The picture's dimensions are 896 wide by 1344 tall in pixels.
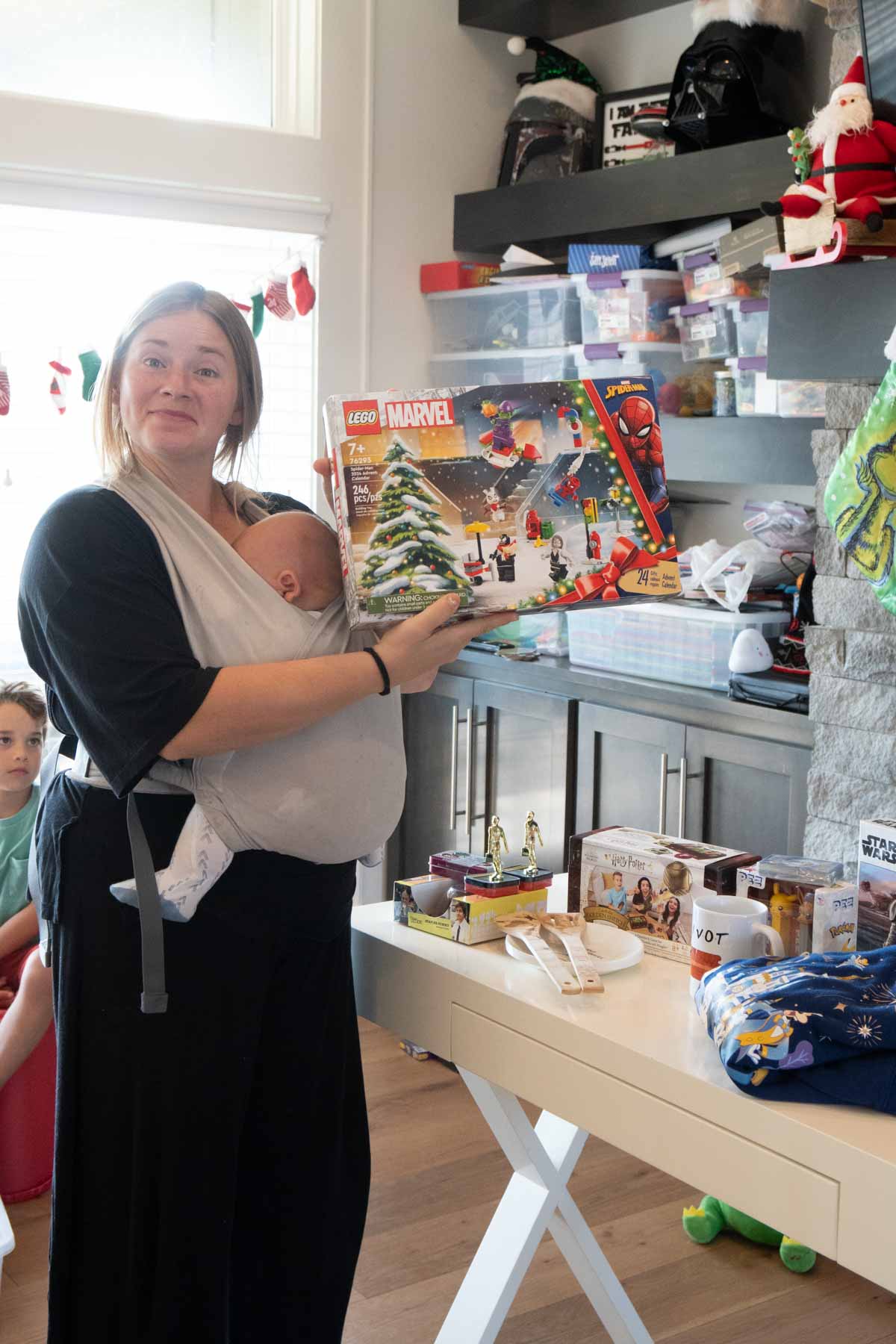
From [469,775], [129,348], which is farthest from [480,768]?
[129,348]

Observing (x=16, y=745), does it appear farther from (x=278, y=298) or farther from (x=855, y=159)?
(x=855, y=159)

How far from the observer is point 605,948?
1707mm

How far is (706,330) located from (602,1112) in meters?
2.02

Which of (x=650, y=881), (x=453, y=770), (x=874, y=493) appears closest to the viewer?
(x=650, y=881)

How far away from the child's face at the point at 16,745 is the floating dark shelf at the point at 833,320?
165 centimetres

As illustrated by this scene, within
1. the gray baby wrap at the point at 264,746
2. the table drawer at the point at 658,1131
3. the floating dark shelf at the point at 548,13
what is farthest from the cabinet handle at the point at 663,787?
the floating dark shelf at the point at 548,13

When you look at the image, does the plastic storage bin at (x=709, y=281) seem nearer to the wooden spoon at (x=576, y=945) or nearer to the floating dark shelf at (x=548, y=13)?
the floating dark shelf at (x=548, y=13)

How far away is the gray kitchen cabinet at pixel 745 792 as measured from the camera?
2637mm

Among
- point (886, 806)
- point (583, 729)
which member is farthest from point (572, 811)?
point (886, 806)

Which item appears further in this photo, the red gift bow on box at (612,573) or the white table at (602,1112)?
the red gift bow on box at (612,573)

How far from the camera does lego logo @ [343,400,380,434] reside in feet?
4.94

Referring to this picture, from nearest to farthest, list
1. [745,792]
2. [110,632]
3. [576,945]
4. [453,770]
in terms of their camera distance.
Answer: [110,632], [576,945], [745,792], [453,770]

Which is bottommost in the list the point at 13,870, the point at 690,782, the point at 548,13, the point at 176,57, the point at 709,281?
the point at 13,870

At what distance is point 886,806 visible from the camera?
2389mm
